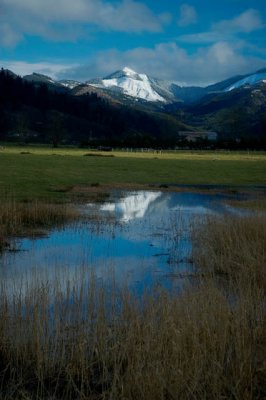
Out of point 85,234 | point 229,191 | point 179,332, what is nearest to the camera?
point 179,332

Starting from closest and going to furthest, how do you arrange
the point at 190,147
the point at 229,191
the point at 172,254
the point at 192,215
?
the point at 172,254 < the point at 192,215 < the point at 229,191 < the point at 190,147

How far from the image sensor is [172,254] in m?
22.2

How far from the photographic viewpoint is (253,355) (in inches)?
412

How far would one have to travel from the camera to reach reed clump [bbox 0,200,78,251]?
2595 cm

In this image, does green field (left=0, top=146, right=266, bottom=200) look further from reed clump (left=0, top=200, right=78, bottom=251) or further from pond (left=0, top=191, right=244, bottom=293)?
pond (left=0, top=191, right=244, bottom=293)

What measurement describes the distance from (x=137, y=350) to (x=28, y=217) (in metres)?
20.8

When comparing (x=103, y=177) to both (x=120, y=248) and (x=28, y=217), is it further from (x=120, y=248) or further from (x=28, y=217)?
(x=120, y=248)

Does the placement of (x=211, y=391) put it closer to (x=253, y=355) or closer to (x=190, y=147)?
(x=253, y=355)

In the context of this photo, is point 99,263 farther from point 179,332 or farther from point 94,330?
point 179,332

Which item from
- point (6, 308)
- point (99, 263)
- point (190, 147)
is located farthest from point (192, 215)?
point (190, 147)

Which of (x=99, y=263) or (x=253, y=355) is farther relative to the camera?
(x=99, y=263)

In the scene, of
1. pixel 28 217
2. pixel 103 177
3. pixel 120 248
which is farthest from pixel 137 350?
pixel 103 177

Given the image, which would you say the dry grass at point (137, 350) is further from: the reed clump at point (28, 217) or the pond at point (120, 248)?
the reed clump at point (28, 217)

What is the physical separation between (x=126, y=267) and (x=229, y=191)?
3431 centimetres
